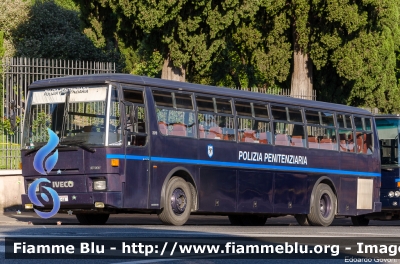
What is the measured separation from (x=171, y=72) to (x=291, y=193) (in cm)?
1287

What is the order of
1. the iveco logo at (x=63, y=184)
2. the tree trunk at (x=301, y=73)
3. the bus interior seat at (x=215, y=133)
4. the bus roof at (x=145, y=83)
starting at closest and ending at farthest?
the iveco logo at (x=63, y=184)
the bus roof at (x=145, y=83)
the bus interior seat at (x=215, y=133)
the tree trunk at (x=301, y=73)

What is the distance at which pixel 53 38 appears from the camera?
4859cm

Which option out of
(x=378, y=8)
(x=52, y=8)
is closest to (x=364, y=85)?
(x=378, y=8)

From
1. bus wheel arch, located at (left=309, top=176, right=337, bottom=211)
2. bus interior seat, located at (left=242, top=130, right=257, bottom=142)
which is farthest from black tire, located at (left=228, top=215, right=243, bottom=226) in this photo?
bus interior seat, located at (left=242, top=130, right=257, bottom=142)

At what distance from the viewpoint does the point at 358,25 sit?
4038cm

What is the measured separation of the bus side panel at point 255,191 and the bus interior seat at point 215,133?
103cm

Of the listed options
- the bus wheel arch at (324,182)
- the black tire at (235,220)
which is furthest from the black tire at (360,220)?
the black tire at (235,220)

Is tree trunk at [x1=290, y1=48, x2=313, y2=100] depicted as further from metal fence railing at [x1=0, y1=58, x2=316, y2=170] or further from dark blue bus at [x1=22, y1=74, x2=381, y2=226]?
metal fence railing at [x1=0, y1=58, x2=316, y2=170]

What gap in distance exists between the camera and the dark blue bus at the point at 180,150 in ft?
60.2

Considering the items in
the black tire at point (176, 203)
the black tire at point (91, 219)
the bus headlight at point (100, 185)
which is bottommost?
the black tire at point (91, 219)

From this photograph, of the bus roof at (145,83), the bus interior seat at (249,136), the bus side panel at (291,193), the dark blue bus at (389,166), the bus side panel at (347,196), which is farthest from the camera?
the dark blue bus at (389,166)

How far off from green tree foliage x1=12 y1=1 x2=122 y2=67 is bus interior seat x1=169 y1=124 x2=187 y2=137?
26.9 meters

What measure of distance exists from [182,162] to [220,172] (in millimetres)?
1319

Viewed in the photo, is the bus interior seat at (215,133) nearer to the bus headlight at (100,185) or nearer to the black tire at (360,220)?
the bus headlight at (100,185)
